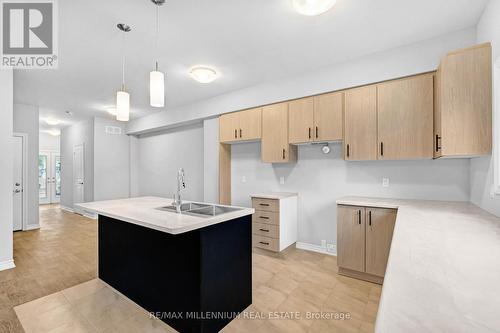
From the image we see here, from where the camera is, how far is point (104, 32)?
2402 mm

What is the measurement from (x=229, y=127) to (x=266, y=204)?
166 cm

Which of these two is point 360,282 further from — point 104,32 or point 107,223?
point 104,32

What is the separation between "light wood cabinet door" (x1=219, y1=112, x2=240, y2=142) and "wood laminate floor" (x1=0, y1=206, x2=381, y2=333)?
212 centimetres

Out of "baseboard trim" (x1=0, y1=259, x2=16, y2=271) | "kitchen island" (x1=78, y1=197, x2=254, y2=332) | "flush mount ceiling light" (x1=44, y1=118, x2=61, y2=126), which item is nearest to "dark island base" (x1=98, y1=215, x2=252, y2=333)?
"kitchen island" (x1=78, y1=197, x2=254, y2=332)

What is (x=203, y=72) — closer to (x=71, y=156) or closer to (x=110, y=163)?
(x=110, y=163)

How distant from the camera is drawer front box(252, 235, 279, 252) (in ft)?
11.0

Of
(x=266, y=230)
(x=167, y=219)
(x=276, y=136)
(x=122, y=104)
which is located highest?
(x=122, y=104)

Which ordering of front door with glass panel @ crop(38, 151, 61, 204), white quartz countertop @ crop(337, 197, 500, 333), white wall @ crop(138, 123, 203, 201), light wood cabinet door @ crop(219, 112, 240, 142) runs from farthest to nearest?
front door with glass panel @ crop(38, 151, 61, 204), white wall @ crop(138, 123, 203, 201), light wood cabinet door @ crop(219, 112, 240, 142), white quartz countertop @ crop(337, 197, 500, 333)

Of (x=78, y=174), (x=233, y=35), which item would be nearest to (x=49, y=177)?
(x=78, y=174)

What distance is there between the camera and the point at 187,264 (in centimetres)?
179

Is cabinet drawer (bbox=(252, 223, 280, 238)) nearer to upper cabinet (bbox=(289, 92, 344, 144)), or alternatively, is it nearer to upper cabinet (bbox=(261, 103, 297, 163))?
upper cabinet (bbox=(261, 103, 297, 163))

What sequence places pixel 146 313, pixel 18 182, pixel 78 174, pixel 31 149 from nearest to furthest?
pixel 146 313
pixel 18 182
pixel 31 149
pixel 78 174

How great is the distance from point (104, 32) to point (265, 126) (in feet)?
7.87

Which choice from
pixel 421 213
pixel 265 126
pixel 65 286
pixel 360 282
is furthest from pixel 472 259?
pixel 65 286
